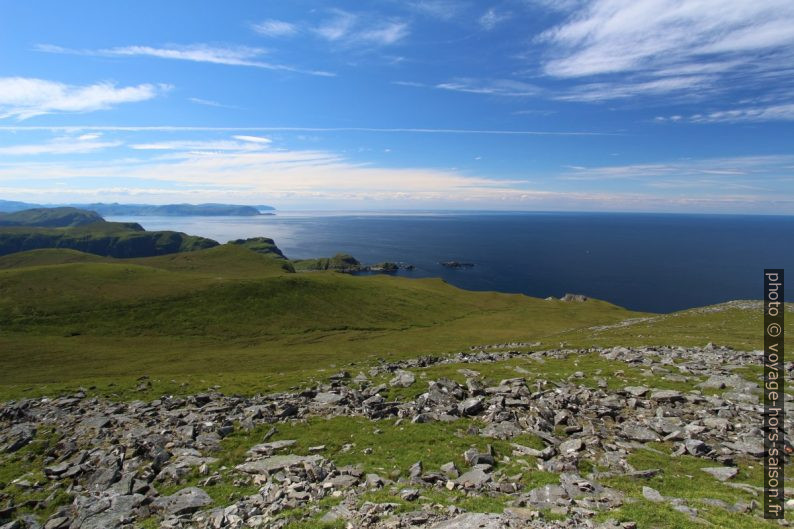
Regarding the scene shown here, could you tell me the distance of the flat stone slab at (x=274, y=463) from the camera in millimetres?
20195

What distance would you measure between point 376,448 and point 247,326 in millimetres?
69054

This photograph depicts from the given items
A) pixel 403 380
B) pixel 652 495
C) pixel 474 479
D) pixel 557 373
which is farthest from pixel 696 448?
pixel 403 380

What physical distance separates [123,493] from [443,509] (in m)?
15.7

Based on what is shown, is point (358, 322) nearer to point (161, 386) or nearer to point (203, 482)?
point (161, 386)

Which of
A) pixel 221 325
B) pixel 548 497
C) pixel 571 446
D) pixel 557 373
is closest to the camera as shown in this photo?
pixel 548 497

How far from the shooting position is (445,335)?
7925 centimetres

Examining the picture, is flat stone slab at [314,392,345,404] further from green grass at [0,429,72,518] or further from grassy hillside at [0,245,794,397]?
green grass at [0,429,72,518]

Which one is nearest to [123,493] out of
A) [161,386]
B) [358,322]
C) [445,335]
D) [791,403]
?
[161,386]

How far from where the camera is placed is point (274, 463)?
2069 cm

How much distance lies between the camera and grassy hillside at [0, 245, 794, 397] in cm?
5331

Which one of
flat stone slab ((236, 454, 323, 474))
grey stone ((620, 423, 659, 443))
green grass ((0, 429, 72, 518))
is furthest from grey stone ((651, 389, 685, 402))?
green grass ((0, 429, 72, 518))

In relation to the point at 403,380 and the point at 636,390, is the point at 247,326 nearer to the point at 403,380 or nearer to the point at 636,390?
the point at 403,380

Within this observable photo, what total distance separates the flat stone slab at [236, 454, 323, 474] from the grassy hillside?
17.4m

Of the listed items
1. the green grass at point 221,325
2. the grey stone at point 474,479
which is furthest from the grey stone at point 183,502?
the green grass at point 221,325
